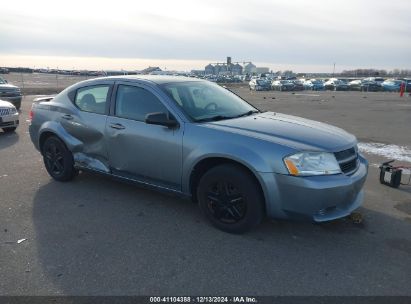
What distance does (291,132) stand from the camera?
164 inches

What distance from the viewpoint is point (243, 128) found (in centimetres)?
419

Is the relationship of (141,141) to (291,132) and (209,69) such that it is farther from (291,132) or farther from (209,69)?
(209,69)

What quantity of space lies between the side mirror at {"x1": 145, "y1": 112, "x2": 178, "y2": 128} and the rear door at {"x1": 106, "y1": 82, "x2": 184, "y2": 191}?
0.25 ft

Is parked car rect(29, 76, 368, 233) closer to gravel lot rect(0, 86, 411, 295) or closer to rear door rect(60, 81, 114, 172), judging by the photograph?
rear door rect(60, 81, 114, 172)

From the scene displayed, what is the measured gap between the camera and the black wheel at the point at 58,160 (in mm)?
5734

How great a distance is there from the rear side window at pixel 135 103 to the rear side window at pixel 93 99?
28 centimetres

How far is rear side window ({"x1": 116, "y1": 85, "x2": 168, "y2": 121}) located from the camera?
4691 mm

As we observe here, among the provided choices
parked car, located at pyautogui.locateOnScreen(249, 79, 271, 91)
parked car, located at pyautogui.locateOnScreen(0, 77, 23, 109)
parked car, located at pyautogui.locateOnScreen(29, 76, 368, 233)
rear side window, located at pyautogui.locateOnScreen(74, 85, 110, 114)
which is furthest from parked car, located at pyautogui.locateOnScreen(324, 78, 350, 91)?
rear side window, located at pyautogui.locateOnScreen(74, 85, 110, 114)

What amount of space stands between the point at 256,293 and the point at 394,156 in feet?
20.1

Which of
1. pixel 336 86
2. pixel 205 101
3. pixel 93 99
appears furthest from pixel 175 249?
pixel 336 86

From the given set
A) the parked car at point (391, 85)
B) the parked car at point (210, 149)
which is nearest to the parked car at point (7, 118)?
the parked car at point (210, 149)

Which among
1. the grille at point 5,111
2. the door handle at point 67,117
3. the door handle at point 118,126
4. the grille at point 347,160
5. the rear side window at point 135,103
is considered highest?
the rear side window at point 135,103

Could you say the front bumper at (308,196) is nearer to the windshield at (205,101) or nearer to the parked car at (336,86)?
the windshield at (205,101)

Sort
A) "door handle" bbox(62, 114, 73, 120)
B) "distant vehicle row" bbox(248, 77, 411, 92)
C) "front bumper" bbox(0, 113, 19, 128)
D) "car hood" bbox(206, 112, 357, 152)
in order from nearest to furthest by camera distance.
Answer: "car hood" bbox(206, 112, 357, 152) → "door handle" bbox(62, 114, 73, 120) → "front bumper" bbox(0, 113, 19, 128) → "distant vehicle row" bbox(248, 77, 411, 92)
